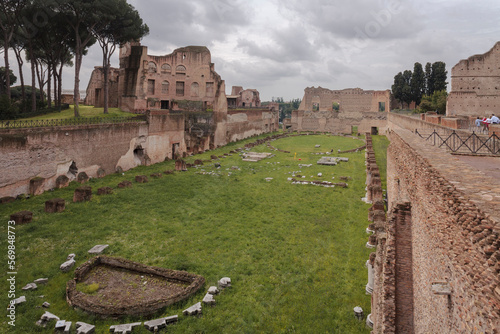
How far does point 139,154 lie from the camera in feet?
71.1

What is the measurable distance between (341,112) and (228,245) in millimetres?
44931

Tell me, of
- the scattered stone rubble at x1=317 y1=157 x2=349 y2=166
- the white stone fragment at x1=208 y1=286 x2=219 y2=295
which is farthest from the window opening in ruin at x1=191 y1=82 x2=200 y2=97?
the white stone fragment at x1=208 y1=286 x2=219 y2=295

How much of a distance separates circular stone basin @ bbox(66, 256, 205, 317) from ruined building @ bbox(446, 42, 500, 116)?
29.0 m

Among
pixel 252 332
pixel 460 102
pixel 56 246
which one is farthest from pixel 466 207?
pixel 460 102

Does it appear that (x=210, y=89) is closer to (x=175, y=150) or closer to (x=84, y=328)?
(x=175, y=150)

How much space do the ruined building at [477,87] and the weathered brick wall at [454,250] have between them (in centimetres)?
2699

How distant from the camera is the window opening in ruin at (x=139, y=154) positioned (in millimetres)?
21234

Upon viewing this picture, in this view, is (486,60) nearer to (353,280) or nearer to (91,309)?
(353,280)

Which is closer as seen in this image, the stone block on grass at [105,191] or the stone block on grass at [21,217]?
the stone block on grass at [21,217]

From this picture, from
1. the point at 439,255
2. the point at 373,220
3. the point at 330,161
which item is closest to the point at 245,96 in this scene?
the point at 330,161

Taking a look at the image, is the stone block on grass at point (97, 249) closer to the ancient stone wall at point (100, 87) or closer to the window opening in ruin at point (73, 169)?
the window opening in ruin at point (73, 169)

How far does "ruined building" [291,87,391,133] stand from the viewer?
4909 cm

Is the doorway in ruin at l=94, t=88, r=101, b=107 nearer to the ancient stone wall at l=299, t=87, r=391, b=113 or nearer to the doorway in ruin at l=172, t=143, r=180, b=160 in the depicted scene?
the doorway in ruin at l=172, t=143, r=180, b=160

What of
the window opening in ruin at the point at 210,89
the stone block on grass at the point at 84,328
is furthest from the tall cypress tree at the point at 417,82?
the stone block on grass at the point at 84,328
